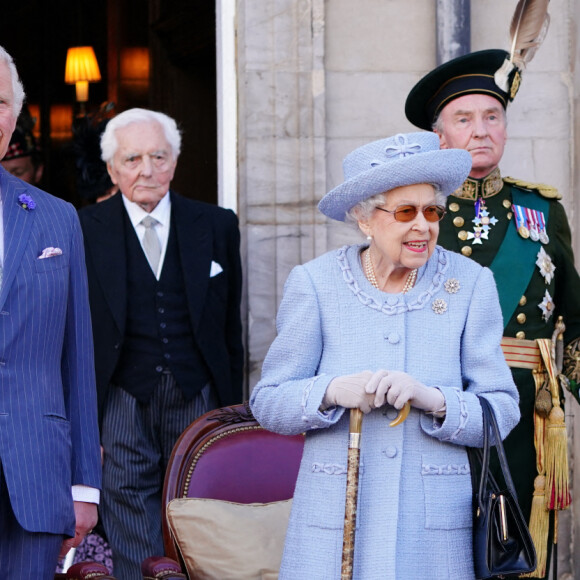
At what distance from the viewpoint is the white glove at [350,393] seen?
3.58m

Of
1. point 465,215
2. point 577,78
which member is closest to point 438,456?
point 465,215

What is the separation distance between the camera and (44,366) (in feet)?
12.2

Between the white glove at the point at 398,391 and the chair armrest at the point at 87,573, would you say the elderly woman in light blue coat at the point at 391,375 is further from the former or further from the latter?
the chair armrest at the point at 87,573

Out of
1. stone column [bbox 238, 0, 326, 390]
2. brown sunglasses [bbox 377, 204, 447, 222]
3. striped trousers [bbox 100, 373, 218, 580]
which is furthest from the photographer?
stone column [bbox 238, 0, 326, 390]

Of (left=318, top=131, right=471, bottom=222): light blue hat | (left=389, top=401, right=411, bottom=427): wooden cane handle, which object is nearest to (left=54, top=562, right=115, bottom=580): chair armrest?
(left=389, top=401, right=411, bottom=427): wooden cane handle

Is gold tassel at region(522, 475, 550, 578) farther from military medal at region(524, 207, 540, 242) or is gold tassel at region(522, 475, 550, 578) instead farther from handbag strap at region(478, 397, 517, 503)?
handbag strap at region(478, 397, 517, 503)

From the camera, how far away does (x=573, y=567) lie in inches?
251

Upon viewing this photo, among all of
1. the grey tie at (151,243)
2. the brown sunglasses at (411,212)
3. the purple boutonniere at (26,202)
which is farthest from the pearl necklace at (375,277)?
the grey tie at (151,243)

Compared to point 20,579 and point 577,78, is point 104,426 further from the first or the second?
point 577,78

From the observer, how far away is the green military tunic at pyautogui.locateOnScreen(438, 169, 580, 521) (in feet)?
16.1

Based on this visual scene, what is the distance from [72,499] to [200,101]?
598 cm

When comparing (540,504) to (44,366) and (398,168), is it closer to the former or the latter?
(398,168)

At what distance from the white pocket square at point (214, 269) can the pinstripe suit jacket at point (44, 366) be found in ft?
6.21

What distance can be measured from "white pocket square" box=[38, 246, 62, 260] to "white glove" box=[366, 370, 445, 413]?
3.07ft
